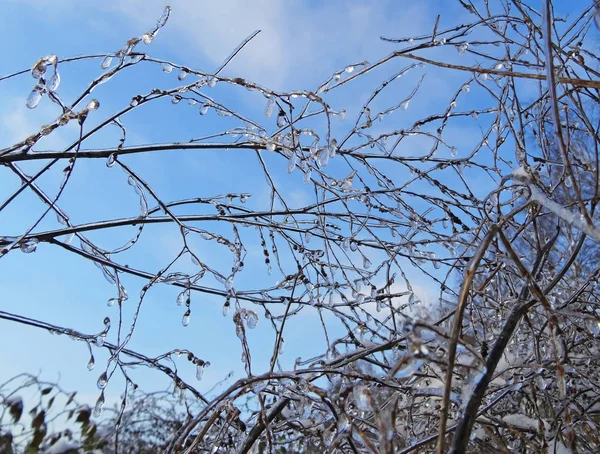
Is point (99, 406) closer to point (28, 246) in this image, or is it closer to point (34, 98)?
point (28, 246)

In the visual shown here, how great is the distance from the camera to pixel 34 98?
71.4 inches

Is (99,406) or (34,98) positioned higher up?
(34,98)

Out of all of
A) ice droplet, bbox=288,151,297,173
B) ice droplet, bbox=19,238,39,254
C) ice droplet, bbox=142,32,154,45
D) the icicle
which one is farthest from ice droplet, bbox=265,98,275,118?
ice droplet, bbox=19,238,39,254

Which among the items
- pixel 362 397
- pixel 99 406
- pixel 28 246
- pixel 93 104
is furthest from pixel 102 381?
pixel 362 397

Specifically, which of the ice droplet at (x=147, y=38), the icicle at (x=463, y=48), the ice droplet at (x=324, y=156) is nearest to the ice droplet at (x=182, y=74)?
the ice droplet at (x=147, y=38)

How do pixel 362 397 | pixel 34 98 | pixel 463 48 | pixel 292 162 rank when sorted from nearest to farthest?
1. pixel 362 397
2. pixel 34 98
3. pixel 292 162
4. pixel 463 48

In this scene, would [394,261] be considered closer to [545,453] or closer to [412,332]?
[545,453]

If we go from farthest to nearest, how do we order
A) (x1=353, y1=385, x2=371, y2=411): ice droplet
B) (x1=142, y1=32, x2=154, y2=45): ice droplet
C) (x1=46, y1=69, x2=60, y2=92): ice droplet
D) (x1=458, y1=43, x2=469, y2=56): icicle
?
(x1=458, y1=43, x2=469, y2=56): icicle, (x1=142, y1=32, x2=154, y2=45): ice droplet, (x1=46, y1=69, x2=60, y2=92): ice droplet, (x1=353, y1=385, x2=371, y2=411): ice droplet

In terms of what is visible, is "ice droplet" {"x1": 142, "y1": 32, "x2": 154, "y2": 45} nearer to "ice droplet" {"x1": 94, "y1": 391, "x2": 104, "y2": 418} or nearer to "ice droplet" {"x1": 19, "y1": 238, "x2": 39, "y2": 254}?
"ice droplet" {"x1": 19, "y1": 238, "x2": 39, "y2": 254}

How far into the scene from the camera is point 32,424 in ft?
5.65

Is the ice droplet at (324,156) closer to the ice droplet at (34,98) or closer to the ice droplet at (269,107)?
the ice droplet at (269,107)

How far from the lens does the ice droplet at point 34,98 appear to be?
1805mm

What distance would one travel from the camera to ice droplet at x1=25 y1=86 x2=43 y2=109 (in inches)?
71.1

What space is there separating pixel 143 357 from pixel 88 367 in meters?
0.23
